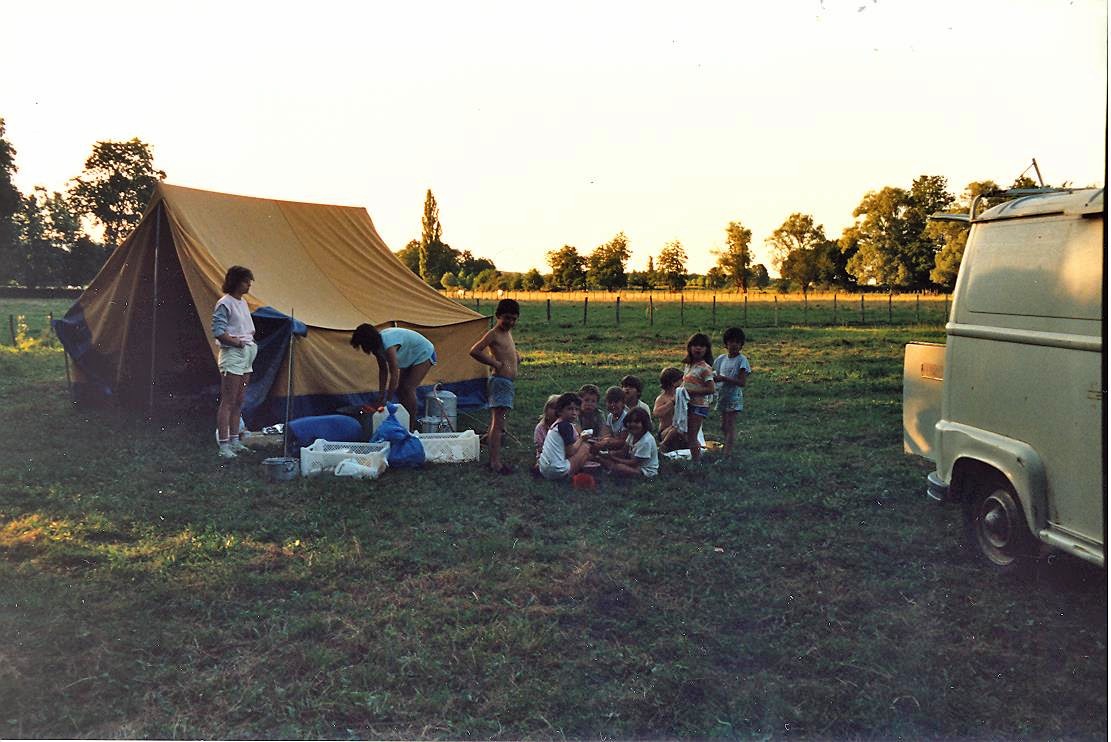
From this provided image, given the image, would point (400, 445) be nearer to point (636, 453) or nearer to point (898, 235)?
point (636, 453)

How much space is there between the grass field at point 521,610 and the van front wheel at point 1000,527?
0.12 meters

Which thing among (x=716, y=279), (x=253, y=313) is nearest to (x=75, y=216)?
(x=253, y=313)

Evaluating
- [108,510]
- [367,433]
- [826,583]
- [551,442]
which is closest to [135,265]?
[367,433]

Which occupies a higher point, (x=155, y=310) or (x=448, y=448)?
(x=155, y=310)

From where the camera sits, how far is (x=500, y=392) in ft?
18.7

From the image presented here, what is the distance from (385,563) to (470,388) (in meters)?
4.89

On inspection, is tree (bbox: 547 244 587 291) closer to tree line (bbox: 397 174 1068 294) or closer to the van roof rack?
tree line (bbox: 397 174 1068 294)

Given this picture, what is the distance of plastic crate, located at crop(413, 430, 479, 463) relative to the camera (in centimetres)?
604

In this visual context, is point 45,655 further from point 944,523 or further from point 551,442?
point 944,523

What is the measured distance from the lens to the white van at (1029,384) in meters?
2.97

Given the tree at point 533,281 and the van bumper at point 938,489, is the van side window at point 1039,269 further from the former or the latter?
the tree at point 533,281

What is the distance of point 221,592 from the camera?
3627 millimetres

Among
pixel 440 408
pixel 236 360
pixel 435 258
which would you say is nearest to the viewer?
pixel 236 360

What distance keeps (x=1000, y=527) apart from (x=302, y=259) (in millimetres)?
6803
